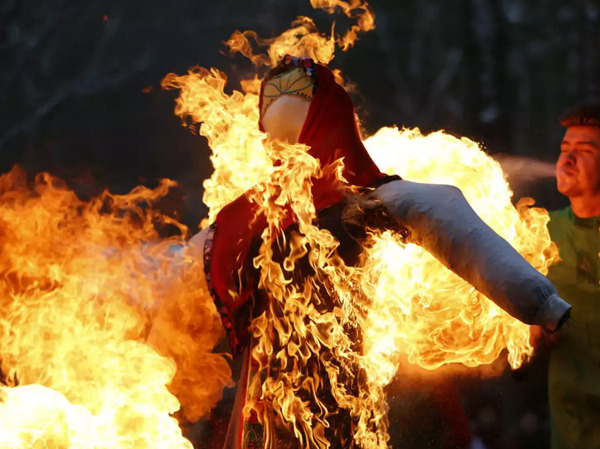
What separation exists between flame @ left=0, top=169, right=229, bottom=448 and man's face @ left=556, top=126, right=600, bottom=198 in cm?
234

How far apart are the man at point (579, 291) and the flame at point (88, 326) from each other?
1791 millimetres

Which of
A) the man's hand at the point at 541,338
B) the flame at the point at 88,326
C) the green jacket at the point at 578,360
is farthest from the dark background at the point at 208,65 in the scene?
the flame at the point at 88,326

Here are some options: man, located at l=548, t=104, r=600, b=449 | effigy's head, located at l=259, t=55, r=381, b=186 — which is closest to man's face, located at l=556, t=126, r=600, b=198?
man, located at l=548, t=104, r=600, b=449

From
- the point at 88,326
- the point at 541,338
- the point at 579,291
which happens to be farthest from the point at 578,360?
the point at 88,326

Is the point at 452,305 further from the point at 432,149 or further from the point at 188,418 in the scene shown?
the point at 188,418

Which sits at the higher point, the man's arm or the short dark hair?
the man's arm

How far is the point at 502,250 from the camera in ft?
6.89

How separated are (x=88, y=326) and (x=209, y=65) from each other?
2.98 meters

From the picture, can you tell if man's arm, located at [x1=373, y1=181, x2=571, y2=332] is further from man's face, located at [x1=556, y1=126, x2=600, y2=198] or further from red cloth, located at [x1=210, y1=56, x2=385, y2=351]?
man's face, located at [x1=556, y1=126, x2=600, y2=198]

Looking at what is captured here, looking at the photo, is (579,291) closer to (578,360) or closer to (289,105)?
(578,360)

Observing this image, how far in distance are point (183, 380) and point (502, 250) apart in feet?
5.45

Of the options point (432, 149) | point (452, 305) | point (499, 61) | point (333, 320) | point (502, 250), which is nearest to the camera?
point (502, 250)

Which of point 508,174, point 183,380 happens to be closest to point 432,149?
point 183,380

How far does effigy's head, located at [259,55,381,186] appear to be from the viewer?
2.47 metres
